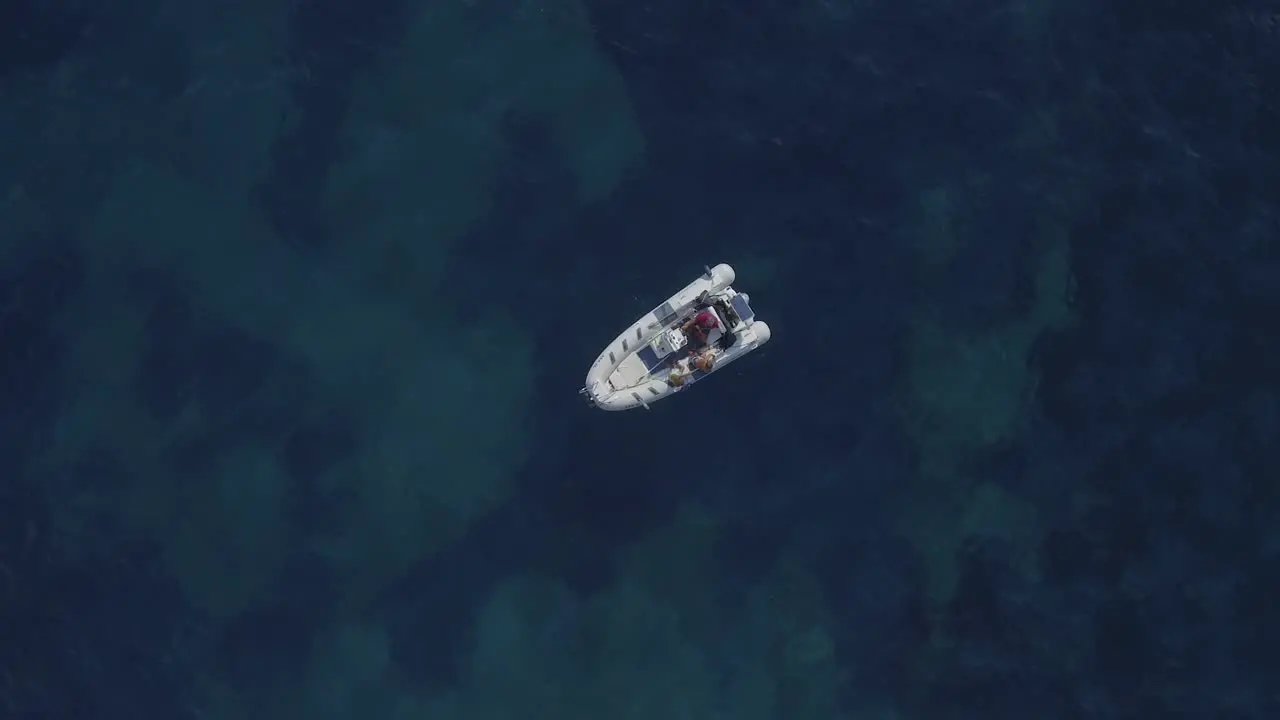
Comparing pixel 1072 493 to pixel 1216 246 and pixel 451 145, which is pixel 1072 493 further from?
pixel 451 145

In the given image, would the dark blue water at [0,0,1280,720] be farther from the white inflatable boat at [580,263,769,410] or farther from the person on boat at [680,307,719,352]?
the person on boat at [680,307,719,352]

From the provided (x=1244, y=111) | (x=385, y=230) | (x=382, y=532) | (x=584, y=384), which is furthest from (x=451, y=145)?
(x=1244, y=111)

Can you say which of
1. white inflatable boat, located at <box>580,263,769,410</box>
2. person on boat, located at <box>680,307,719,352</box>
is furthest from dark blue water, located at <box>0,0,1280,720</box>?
person on boat, located at <box>680,307,719,352</box>

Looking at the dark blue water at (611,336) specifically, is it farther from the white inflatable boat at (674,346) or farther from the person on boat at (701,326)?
the person on boat at (701,326)

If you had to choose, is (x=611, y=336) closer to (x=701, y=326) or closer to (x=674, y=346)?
(x=674, y=346)

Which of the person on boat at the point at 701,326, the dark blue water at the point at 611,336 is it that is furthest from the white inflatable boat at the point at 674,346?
the dark blue water at the point at 611,336
